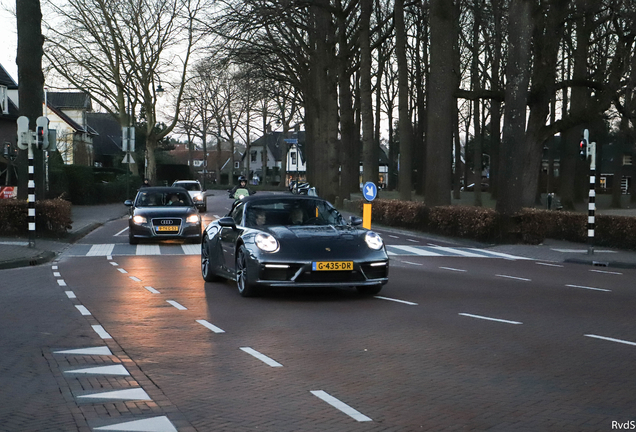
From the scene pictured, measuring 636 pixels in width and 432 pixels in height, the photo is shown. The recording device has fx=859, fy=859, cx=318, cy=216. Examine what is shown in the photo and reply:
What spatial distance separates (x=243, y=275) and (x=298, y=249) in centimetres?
106

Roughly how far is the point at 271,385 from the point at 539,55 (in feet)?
77.3

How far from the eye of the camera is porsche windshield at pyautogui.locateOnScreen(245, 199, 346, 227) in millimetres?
12602

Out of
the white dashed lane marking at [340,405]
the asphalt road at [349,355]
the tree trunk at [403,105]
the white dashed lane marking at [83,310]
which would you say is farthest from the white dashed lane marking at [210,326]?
the tree trunk at [403,105]

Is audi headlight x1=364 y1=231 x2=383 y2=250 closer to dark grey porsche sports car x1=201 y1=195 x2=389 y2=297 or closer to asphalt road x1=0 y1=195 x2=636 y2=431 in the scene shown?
dark grey porsche sports car x1=201 y1=195 x2=389 y2=297

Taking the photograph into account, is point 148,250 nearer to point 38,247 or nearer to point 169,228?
point 169,228

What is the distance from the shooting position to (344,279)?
445 inches

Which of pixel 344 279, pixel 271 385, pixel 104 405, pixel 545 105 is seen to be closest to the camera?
pixel 104 405

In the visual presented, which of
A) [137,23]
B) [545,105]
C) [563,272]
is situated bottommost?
[563,272]

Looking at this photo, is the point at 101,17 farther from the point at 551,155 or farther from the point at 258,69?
the point at 551,155

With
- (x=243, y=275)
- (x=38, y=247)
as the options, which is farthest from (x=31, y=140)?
(x=243, y=275)

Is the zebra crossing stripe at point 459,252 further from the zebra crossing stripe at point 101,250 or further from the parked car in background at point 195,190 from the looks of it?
the parked car in background at point 195,190

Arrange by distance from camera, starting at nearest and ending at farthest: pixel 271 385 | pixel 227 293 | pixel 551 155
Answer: pixel 271 385, pixel 227 293, pixel 551 155

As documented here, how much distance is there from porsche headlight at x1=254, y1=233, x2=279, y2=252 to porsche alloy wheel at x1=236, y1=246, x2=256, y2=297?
0.30m

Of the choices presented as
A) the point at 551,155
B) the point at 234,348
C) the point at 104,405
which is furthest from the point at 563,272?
the point at 551,155
